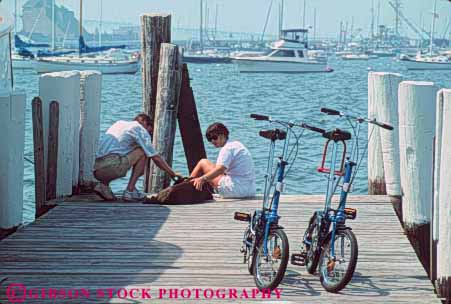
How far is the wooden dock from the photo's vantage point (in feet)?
25.3

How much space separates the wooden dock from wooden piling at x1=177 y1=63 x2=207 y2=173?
98.8 inches

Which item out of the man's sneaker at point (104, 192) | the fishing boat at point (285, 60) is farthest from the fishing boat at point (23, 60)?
the man's sneaker at point (104, 192)

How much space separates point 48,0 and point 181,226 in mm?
132609

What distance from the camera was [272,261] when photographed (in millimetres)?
7645

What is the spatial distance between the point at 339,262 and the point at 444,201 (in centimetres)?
83

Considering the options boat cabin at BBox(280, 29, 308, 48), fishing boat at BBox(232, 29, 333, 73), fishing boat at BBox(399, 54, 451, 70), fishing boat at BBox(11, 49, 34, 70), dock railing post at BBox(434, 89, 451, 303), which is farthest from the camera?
fishing boat at BBox(399, 54, 451, 70)

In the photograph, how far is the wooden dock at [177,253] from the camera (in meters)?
7.71

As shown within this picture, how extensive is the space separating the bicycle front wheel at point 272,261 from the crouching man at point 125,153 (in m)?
4.07

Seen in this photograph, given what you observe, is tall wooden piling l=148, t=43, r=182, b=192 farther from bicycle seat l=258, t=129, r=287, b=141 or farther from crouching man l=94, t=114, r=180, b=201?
bicycle seat l=258, t=129, r=287, b=141

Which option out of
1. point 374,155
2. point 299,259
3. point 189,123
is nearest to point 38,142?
point 189,123

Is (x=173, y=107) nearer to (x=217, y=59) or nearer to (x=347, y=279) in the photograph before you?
(x=347, y=279)

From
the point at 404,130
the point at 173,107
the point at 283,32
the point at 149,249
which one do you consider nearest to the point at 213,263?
the point at 149,249

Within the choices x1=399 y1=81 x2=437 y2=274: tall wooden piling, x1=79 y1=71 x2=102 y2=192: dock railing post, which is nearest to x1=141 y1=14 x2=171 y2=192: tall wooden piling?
x1=79 y1=71 x2=102 y2=192: dock railing post

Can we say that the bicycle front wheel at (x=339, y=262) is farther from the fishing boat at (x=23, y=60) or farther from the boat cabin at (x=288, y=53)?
the boat cabin at (x=288, y=53)
